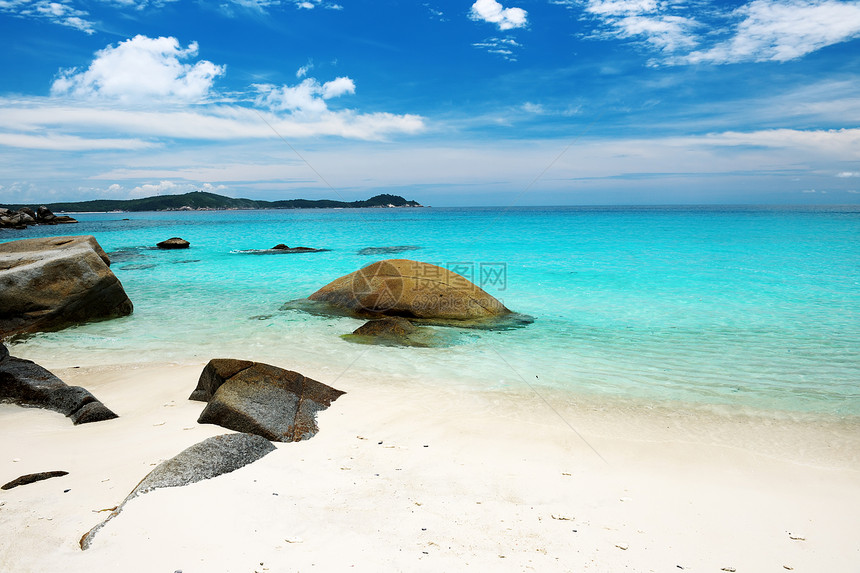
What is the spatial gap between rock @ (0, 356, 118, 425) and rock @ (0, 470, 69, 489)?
122 cm

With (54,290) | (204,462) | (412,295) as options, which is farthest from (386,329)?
(54,290)

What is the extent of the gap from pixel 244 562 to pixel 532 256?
22685mm

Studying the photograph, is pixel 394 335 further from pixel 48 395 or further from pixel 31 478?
pixel 31 478

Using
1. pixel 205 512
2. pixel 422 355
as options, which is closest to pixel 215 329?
pixel 422 355

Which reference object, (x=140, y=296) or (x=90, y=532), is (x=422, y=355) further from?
(x=140, y=296)

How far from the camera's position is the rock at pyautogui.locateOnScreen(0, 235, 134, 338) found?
27.2 ft

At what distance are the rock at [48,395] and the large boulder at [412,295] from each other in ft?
17.3

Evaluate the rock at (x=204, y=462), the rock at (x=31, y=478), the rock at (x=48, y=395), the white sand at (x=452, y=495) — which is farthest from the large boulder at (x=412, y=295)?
the rock at (x=31, y=478)

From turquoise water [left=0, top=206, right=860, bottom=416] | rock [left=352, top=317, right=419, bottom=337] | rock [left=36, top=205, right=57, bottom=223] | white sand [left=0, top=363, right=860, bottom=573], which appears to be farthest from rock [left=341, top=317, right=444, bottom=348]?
rock [left=36, top=205, right=57, bottom=223]

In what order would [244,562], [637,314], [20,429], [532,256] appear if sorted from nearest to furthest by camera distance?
[244,562] → [20,429] → [637,314] → [532,256]

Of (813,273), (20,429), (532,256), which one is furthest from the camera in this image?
(532,256)

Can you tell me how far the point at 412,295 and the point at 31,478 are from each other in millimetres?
6711

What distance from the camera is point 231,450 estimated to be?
3.59 meters

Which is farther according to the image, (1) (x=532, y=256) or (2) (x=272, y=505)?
(1) (x=532, y=256)
